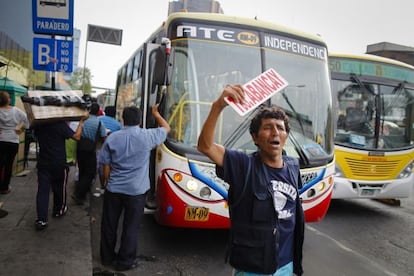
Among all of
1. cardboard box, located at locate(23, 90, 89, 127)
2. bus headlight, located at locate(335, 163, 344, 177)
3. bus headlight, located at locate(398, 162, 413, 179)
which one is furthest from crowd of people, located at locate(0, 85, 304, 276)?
bus headlight, located at locate(398, 162, 413, 179)

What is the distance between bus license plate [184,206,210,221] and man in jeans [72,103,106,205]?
110 inches

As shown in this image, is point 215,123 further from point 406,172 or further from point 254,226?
point 406,172

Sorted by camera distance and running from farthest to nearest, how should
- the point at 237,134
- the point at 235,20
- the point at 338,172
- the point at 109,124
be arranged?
the point at 109,124, the point at 338,172, the point at 235,20, the point at 237,134

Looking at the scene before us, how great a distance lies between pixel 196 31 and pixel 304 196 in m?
2.43

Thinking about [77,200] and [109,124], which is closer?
[77,200]

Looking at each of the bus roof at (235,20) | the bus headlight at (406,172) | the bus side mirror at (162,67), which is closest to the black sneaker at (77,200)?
the bus side mirror at (162,67)

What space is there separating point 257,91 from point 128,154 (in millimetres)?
2124

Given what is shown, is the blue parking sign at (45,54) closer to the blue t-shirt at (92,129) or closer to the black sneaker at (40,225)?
the blue t-shirt at (92,129)

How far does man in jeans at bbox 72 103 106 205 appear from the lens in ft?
20.7

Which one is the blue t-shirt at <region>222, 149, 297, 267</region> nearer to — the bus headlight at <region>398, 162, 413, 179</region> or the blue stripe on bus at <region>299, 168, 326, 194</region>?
the blue stripe on bus at <region>299, 168, 326, 194</region>

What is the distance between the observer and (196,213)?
4.20 metres

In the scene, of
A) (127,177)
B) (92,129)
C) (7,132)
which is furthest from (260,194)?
(7,132)

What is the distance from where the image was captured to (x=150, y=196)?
15.8 ft

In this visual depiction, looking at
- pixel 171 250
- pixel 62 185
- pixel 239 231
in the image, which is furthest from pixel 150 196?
pixel 239 231
